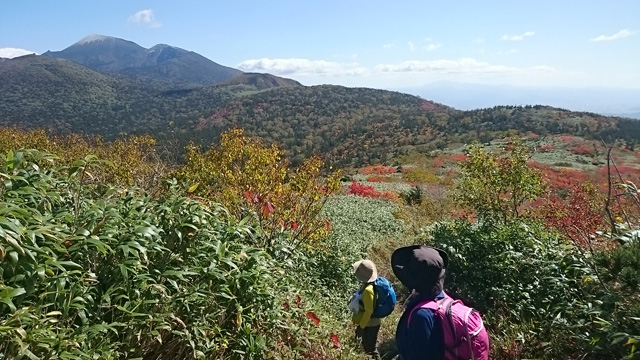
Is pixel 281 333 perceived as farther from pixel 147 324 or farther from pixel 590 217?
pixel 590 217

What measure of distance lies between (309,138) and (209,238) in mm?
79054

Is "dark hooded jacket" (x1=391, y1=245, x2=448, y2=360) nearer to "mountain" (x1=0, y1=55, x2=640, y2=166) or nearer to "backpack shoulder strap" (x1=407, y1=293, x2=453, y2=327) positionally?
"backpack shoulder strap" (x1=407, y1=293, x2=453, y2=327)

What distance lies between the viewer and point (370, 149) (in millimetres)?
62469

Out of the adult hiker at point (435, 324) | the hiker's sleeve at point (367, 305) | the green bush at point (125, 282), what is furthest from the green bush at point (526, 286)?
the green bush at point (125, 282)

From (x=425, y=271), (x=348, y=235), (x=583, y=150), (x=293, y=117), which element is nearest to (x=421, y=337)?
(x=425, y=271)

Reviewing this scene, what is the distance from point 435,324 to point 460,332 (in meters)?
0.20

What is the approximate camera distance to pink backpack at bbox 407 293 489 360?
126 inches

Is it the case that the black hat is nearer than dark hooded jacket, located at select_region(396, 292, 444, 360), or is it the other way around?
dark hooded jacket, located at select_region(396, 292, 444, 360)

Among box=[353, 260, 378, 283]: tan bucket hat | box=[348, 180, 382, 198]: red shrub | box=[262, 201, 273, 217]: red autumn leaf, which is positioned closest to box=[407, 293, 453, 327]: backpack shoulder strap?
box=[353, 260, 378, 283]: tan bucket hat

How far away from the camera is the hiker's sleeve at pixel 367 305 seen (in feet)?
18.3

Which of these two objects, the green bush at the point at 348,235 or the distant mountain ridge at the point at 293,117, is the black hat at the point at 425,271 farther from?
the distant mountain ridge at the point at 293,117

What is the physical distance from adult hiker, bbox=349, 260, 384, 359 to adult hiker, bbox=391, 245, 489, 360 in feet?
6.91

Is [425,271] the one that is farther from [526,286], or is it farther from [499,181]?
[499,181]

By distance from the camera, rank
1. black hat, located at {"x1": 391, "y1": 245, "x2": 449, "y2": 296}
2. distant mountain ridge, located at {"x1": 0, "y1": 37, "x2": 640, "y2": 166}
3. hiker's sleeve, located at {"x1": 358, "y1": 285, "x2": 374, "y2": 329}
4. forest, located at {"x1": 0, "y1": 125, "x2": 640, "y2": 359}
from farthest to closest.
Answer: distant mountain ridge, located at {"x1": 0, "y1": 37, "x2": 640, "y2": 166}, hiker's sleeve, located at {"x1": 358, "y1": 285, "x2": 374, "y2": 329}, black hat, located at {"x1": 391, "y1": 245, "x2": 449, "y2": 296}, forest, located at {"x1": 0, "y1": 125, "x2": 640, "y2": 359}
